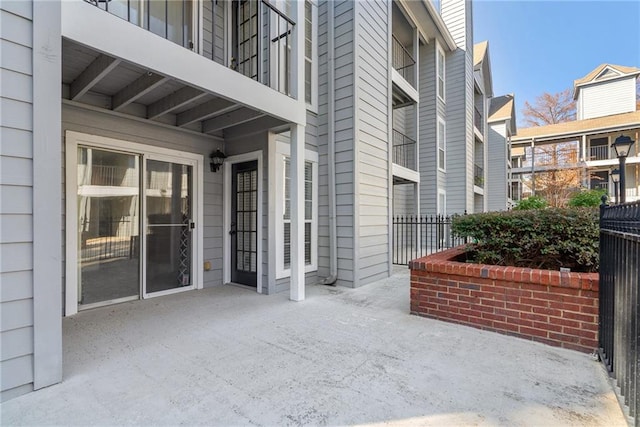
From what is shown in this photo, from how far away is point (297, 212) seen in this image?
4.01 meters

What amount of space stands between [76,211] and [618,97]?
25.7 meters

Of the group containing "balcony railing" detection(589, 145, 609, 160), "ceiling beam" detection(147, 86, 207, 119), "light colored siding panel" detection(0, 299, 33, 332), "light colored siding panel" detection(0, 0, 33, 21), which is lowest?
"light colored siding panel" detection(0, 299, 33, 332)

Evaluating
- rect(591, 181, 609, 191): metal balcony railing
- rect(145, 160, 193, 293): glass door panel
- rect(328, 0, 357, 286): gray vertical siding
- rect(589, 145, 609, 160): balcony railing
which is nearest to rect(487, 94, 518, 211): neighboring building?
rect(589, 145, 609, 160): balcony railing

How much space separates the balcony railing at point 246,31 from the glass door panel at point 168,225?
169 cm

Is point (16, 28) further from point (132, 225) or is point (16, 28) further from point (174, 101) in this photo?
point (132, 225)

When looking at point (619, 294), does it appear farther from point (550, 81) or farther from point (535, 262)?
point (550, 81)

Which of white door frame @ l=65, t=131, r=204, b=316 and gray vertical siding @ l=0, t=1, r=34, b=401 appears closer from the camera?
gray vertical siding @ l=0, t=1, r=34, b=401

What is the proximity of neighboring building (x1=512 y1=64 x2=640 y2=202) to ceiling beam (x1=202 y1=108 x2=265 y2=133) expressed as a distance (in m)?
18.9

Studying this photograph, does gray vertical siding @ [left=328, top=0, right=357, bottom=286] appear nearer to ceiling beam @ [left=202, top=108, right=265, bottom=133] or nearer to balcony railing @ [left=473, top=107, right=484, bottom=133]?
ceiling beam @ [left=202, top=108, right=265, bottom=133]

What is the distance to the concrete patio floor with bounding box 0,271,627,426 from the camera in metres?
1.75

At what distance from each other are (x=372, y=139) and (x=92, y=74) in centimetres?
391

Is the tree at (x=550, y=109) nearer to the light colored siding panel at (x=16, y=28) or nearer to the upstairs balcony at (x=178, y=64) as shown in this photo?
the upstairs balcony at (x=178, y=64)

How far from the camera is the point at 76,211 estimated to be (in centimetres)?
341

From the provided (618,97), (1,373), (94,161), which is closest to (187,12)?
(94,161)
